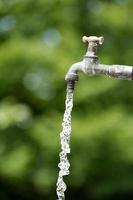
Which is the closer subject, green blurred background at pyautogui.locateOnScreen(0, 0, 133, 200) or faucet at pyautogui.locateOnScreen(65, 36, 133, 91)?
faucet at pyautogui.locateOnScreen(65, 36, 133, 91)

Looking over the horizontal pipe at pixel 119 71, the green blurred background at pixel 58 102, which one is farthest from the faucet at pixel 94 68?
the green blurred background at pixel 58 102

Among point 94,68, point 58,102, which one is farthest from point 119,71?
point 58,102

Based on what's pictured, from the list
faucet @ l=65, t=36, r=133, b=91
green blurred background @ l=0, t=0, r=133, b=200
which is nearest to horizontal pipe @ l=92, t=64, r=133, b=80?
faucet @ l=65, t=36, r=133, b=91

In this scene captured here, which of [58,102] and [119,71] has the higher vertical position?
[58,102]

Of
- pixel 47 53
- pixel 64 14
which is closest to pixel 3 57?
pixel 47 53

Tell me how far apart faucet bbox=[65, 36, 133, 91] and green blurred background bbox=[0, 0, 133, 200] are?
2.06m

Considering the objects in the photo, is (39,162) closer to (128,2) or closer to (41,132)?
(41,132)

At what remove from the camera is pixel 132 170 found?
3486 millimetres

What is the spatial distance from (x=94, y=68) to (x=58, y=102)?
245 centimetres

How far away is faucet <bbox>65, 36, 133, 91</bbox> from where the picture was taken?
1203 mm

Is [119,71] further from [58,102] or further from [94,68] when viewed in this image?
[58,102]

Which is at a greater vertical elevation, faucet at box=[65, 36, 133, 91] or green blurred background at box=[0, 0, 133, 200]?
green blurred background at box=[0, 0, 133, 200]

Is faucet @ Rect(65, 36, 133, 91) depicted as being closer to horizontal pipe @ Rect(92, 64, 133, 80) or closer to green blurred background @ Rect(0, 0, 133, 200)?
horizontal pipe @ Rect(92, 64, 133, 80)

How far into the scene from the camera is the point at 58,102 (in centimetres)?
369
